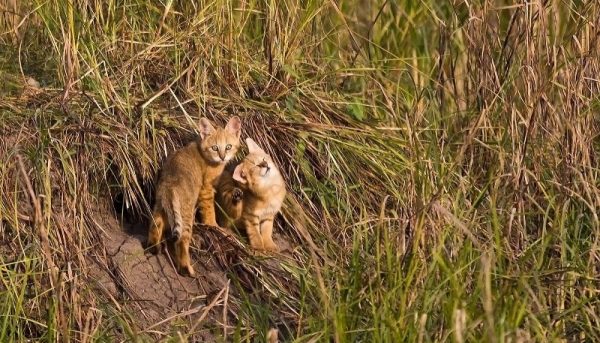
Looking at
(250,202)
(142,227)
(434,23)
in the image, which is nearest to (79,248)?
(142,227)

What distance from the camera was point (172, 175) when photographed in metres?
5.89

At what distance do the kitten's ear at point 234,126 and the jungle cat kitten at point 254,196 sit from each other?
89mm

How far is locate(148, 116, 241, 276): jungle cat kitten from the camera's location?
19.1ft

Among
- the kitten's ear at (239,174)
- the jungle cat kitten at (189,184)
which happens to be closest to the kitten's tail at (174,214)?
the jungle cat kitten at (189,184)

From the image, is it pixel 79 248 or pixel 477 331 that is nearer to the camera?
pixel 477 331

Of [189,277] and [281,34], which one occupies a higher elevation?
[281,34]

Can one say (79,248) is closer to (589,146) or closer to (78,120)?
(78,120)

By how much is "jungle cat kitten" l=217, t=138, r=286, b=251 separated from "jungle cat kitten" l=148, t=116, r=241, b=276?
0.23 feet

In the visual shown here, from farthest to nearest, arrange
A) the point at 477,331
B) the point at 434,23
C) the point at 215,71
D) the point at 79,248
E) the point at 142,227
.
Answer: the point at 434,23 → the point at 215,71 → the point at 142,227 → the point at 79,248 → the point at 477,331

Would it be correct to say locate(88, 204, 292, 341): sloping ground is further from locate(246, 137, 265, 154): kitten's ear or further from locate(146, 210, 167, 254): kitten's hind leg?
locate(246, 137, 265, 154): kitten's ear

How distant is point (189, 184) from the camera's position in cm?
594

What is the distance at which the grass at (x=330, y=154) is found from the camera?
5148mm

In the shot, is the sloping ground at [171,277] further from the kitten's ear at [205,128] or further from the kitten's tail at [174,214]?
the kitten's ear at [205,128]

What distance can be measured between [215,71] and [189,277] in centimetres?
111
